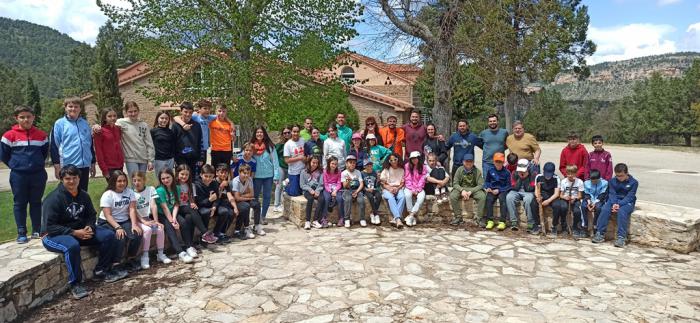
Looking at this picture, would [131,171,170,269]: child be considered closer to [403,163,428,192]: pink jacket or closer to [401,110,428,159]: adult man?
[403,163,428,192]: pink jacket

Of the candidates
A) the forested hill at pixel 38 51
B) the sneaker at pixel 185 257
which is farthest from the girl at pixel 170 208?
the forested hill at pixel 38 51

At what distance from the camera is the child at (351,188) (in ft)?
22.9

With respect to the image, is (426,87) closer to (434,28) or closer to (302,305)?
(434,28)

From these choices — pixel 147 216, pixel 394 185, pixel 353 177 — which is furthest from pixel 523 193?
pixel 147 216

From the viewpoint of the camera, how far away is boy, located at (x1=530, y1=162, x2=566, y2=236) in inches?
253

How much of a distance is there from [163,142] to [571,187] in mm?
5501

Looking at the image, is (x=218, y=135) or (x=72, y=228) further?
(x=218, y=135)

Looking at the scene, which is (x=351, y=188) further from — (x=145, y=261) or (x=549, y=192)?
(x=145, y=261)

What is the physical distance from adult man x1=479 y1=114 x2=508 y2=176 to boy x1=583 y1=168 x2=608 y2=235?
51.8 inches

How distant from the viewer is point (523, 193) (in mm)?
6738

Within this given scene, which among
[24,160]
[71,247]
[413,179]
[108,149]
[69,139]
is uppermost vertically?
[69,139]

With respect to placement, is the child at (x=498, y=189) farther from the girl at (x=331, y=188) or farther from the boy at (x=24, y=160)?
the boy at (x=24, y=160)

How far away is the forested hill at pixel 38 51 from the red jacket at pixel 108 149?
221 feet

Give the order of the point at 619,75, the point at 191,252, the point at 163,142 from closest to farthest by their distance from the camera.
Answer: the point at 191,252 → the point at 163,142 → the point at 619,75
